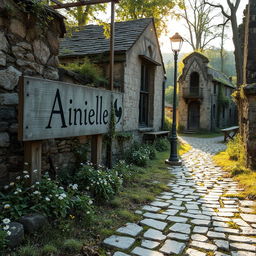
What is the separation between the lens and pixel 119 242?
328cm

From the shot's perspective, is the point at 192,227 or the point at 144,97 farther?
the point at 144,97

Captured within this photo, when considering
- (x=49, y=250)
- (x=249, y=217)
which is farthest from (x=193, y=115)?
(x=49, y=250)

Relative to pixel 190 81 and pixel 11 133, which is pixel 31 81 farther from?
pixel 190 81

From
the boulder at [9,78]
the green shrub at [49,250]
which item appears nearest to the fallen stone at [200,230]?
the green shrub at [49,250]

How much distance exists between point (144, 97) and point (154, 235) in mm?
8174

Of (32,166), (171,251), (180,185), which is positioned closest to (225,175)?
(180,185)

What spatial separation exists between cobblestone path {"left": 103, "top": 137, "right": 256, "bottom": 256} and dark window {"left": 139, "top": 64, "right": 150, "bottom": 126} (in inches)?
206

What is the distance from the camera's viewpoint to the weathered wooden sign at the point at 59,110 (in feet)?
10.4

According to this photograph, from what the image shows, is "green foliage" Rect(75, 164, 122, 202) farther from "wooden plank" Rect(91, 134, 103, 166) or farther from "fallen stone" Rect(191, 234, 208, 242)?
"fallen stone" Rect(191, 234, 208, 242)

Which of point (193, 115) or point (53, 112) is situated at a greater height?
point (193, 115)

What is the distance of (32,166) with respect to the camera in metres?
3.52

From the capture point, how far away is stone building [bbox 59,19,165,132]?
330 inches

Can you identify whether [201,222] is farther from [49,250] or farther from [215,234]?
[49,250]

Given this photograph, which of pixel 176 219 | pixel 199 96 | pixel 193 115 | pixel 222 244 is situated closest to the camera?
pixel 222 244
